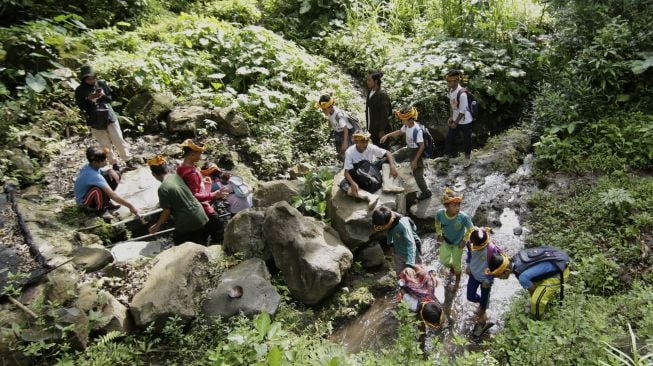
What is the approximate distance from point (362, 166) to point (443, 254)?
83.1 inches

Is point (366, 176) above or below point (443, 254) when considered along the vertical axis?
above

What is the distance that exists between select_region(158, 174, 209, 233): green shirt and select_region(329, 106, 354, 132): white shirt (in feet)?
10.5

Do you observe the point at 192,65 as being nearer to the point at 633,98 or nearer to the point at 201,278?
the point at 201,278

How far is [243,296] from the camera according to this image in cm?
587

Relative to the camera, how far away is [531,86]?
11.8 metres

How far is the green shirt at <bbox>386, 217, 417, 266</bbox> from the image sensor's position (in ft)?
19.8

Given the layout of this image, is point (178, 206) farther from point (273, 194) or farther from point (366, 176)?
point (366, 176)

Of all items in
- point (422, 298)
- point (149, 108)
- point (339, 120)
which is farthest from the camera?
point (149, 108)

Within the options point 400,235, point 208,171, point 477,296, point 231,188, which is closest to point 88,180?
point 208,171

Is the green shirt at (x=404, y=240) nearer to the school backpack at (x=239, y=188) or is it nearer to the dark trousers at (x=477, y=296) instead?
the dark trousers at (x=477, y=296)

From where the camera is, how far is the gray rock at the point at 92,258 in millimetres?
6098

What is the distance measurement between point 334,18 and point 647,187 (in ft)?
37.2

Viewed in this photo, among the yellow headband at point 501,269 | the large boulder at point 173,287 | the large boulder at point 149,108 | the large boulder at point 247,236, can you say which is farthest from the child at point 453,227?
the large boulder at point 149,108

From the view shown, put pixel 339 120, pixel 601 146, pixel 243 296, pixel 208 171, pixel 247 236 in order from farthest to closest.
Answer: pixel 601 146 → pixel 339 120 → pixel 208 171 → pixel 247 236 → pixel 243 296
